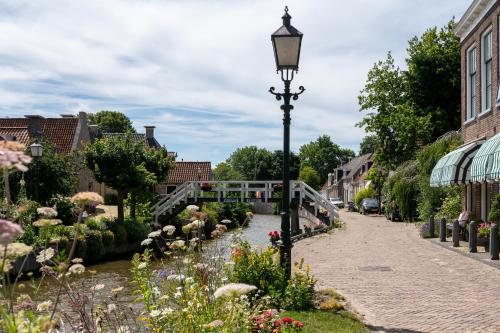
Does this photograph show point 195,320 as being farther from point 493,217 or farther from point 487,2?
point 487,2

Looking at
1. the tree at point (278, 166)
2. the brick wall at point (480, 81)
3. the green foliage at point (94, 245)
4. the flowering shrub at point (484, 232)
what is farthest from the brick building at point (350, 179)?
the flowering shrub at point (484, 232)

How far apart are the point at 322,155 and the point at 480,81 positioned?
9858 centimetres

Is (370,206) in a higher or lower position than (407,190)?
lower

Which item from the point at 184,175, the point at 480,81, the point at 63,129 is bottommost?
the point at 184,175

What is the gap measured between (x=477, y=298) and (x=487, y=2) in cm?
1189

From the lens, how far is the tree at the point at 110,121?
80.3 meters

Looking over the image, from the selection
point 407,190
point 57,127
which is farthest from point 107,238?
point 57,127

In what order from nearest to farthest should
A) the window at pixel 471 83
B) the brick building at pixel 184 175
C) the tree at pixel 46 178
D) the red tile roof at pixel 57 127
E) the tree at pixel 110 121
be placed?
the window at pixel 471 83 → the tree at pixel 46 178 → the red tile roof at pixel 57 127 → the brick building at pixel 184 175 → the tree at pixel 110 121

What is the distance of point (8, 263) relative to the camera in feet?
11.0

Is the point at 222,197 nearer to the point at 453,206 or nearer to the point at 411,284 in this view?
the point at 453,206

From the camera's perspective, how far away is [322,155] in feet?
386

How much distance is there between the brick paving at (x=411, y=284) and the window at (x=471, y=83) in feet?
16.9

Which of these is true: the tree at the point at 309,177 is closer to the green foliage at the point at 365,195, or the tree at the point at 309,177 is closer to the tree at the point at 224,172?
the tree at the point at 224,172

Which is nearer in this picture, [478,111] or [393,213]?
[478,111]
